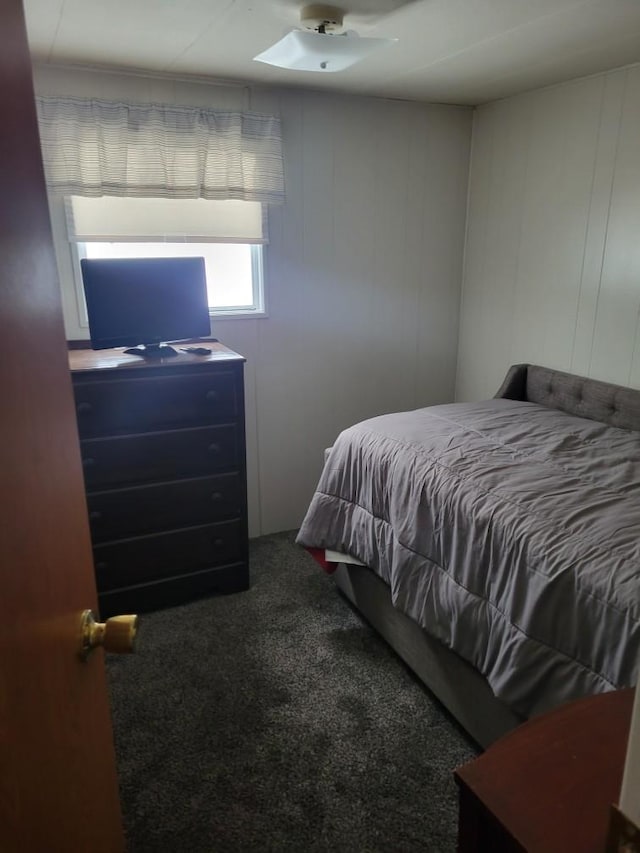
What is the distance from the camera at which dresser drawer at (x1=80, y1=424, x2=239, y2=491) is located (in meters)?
2.44

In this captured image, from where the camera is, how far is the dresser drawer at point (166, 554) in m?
2.54

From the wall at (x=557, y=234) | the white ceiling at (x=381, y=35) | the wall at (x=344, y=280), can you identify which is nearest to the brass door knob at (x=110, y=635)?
the white ceiling at (x=381, y=35)

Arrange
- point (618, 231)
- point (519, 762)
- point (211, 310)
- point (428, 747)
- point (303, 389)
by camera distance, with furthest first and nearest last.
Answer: point (303, 389), point (211, 310), point (618, 231), point (428, 747), point (519, 762)

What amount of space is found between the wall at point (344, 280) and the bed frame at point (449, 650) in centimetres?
71

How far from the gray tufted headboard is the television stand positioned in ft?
5.64

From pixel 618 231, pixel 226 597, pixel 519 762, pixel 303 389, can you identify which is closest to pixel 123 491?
pixel 226 597

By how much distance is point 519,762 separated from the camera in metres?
0.80

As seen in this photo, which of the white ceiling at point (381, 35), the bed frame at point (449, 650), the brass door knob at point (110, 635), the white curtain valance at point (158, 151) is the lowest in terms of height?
the bed frame at point (449, 650)

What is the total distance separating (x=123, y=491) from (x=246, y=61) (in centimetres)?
187

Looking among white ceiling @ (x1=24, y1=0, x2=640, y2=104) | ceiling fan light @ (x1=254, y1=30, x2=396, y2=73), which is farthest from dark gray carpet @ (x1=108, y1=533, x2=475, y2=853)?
white ceiling @ (x1=24, y1=0, x2=640, y2=104)

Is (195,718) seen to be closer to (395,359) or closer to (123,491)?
(123,491)

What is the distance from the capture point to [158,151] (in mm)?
2729

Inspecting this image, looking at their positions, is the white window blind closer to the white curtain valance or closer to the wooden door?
the white curtain valance

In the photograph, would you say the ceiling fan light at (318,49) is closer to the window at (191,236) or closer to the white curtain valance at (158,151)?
the white curtain valance at (158,151)
